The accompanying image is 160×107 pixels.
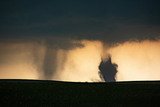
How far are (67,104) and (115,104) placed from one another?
5864 millimetres

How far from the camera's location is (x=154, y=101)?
55750 mm

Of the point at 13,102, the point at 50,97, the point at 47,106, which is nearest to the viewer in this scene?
the point at 47,106

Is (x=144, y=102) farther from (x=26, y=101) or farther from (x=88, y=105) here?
(x=26, y=101)

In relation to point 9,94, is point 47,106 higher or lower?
lower

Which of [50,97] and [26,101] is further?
[50,97]

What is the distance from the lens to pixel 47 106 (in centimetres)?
5053

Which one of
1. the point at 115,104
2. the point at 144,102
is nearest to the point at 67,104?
the point at 115,104

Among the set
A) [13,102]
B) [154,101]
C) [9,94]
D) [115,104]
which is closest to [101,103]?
[115,104]

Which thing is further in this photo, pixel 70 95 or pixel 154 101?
pixel 70 95

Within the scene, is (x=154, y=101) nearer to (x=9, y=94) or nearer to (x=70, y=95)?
(x=70, y=95)

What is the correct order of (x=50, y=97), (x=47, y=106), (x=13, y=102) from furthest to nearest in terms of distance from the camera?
(x=50, y=97) → (x=13, y=102) → (x=47, y=106)

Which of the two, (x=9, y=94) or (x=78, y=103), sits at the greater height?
(x=9, y=94)

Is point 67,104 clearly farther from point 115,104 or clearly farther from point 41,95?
point 41,95

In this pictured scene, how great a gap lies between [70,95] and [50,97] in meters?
3.94
